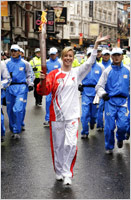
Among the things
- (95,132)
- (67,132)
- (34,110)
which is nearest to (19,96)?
(95,132)

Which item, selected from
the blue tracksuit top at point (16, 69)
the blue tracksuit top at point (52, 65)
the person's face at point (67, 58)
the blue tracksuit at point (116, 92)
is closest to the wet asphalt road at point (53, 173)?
the blue tracksuit at point (116, 92)

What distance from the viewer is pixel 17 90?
8.87 m

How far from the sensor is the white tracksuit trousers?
5.50 m

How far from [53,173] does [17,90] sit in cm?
323

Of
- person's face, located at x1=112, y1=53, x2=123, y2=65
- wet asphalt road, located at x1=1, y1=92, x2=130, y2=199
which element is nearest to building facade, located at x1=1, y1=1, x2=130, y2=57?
wet asphalt road, located at x1=1, y1=92, x2=130, y2=199

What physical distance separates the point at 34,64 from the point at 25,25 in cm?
3577

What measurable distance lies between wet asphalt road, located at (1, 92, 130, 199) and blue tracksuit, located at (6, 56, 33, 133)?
0.47m

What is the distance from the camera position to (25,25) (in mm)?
49406

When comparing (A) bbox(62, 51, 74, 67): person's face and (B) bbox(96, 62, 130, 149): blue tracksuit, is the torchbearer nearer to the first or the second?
(A) bbox(62, 51, 74, 67): person's face

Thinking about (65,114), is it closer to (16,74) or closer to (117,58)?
(117,58)

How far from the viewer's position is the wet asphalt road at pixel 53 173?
509 centimetres

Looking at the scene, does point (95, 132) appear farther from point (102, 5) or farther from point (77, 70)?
point (102, 5)

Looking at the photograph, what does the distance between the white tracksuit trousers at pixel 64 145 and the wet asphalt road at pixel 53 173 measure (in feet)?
0.72

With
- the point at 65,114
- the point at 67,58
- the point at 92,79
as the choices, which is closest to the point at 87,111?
the point at 92,79
